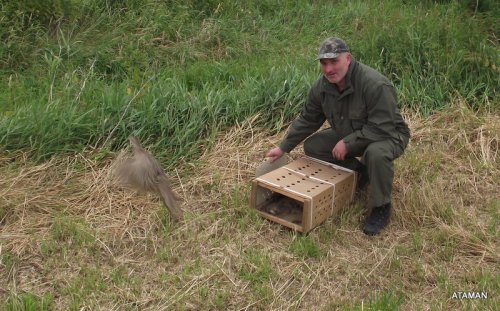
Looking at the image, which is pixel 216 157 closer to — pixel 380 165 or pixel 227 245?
pixel 227 245

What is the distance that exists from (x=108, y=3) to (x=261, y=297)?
4.67 metres

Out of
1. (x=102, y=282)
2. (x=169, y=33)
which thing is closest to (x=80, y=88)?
(x=169, y=33)

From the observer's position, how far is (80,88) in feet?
17.7

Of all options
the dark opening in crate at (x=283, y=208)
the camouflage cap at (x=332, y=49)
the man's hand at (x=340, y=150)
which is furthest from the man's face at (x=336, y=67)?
the dark opening in crate at (x=283, y=208)

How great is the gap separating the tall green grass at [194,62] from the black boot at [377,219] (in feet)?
4.89

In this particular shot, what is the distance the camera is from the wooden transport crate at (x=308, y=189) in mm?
3879

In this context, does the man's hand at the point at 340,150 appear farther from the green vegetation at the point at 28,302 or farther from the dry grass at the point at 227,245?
the green vegetation at the point at 28,302

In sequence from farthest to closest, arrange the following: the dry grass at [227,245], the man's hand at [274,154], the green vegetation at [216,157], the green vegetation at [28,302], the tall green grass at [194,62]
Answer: the tall green grass at [194,62] < the man's hand at [274,154] < the green vegetation at [216,157] < the dry grass at [227,245] < the green vegetation at [28,302]

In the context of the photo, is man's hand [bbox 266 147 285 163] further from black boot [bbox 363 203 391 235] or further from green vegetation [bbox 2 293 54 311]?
green vegetation [bbox 2 293 54 311]

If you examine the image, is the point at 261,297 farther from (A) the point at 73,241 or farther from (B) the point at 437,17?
(B) the point at 437,17

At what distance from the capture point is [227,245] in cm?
387

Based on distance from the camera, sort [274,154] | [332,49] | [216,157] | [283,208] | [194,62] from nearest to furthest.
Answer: [332,49], [283,208], [274,154], [216,157], [194,62]

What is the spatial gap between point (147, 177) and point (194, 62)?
9.51ft

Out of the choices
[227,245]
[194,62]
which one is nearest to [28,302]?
[227,245]
